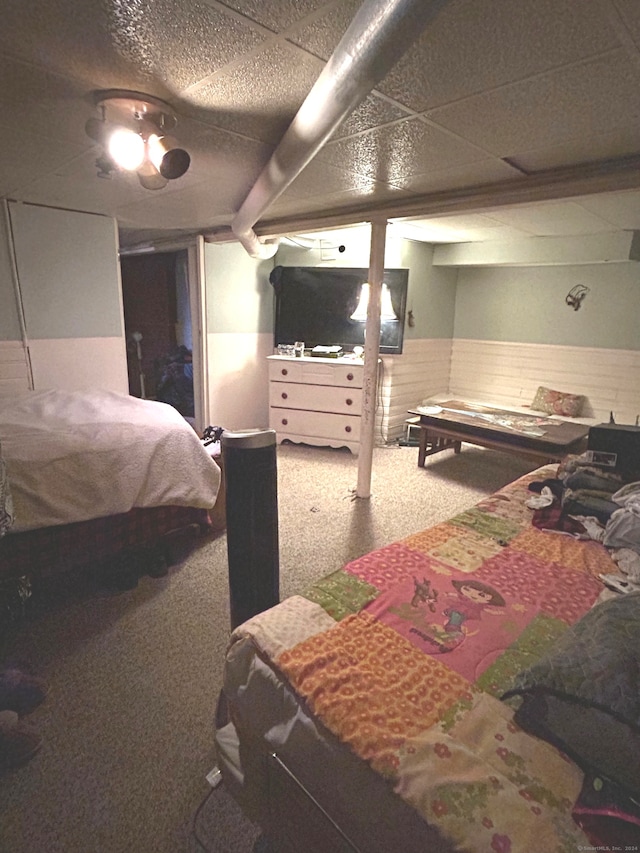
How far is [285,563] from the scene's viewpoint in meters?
2.48

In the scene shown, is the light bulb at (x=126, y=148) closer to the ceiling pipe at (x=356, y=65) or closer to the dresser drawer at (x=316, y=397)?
the ceiling pipe at (x=356, y=65)

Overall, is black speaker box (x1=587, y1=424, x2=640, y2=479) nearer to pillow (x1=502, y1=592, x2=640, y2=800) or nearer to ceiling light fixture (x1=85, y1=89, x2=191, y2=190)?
pillow (x1=502, y1=592, x2=640, y2=800)

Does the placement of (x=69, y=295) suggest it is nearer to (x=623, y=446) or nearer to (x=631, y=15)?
(x=631, y=15)

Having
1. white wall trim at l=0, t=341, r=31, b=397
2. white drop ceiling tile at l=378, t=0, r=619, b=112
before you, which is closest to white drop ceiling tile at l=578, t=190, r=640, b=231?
white drop ceiling tile at l=378, t=0, r=619, b=112

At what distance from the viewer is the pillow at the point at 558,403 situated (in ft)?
14.1

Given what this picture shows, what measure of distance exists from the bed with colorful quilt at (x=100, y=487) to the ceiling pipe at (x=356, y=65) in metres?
1.46

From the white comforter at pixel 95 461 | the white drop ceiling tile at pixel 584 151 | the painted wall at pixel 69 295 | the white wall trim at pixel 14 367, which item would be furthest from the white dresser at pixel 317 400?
the white drop ceiling tile at pixel 584 151

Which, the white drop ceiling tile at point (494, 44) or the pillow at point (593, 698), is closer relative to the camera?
the pillow at point (593, 698)

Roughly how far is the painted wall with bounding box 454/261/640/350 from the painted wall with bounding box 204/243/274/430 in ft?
7.60

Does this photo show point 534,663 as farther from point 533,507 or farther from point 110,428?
point 110,428

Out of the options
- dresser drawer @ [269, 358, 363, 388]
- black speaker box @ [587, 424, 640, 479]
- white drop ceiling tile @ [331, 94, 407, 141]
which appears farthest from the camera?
dresser drawer @ [269, 358, 363, 388]

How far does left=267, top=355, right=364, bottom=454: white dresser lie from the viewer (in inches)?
164

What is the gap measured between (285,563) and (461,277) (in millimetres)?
4077

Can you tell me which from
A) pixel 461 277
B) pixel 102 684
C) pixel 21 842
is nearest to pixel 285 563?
pixel 102 684
